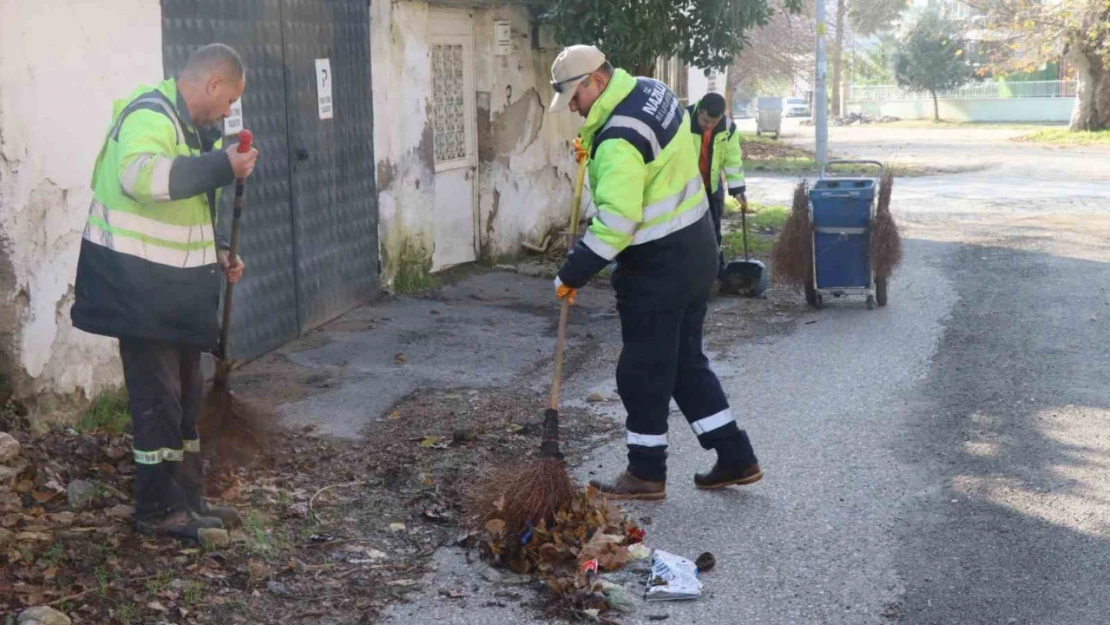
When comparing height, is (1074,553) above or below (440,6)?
below

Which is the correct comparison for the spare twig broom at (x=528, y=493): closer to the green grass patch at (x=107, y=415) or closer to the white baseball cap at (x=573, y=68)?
the white baseball cap at (x=573, y=68)

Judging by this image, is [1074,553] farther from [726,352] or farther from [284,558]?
[726,352]

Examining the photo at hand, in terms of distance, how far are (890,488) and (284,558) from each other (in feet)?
9.10

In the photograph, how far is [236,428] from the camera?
5789 millimetres

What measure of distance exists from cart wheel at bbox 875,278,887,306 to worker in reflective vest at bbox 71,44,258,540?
6579 mm

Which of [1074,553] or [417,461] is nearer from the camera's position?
[1074,553]

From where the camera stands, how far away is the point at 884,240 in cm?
980

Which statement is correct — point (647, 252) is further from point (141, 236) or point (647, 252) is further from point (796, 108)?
point (796, 108)

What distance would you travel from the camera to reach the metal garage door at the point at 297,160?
25.5 feet

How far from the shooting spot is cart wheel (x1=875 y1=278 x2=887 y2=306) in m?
10.1

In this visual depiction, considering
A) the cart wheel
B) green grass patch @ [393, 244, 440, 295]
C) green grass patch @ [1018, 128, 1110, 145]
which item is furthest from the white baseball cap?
green grass patch @ [1018, 128, 1110, 145]

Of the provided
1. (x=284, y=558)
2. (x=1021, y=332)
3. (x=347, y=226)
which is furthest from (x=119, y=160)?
(x=1021, y=332)

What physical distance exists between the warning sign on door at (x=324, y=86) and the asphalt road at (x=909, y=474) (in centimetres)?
304

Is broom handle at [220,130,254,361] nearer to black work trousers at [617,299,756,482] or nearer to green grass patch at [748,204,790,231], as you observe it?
black work trousers at [617,299,756,482]
